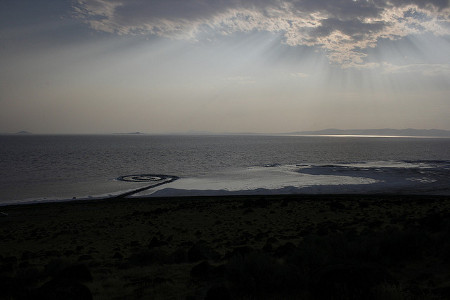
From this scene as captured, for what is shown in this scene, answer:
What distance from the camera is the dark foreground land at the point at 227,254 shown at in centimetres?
707

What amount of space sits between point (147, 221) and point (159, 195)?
13.9 metres

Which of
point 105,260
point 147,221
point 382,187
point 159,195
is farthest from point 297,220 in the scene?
point 382,187

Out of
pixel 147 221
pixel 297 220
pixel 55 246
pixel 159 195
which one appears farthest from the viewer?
pixel 159 195

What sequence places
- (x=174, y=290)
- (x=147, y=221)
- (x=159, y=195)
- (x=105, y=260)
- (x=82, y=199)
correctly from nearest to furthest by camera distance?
(x=174, y=290)
(x=105, y=260)
(x=147, y=221)
(x=82, y=199)
(x=159, y=195)

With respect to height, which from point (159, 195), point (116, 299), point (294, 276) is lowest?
point (159, 195)

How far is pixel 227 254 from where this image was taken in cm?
1253

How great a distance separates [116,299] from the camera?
26.1ft

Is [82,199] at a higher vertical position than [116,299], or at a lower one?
lower

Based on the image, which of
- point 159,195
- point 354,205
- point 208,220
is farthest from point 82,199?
point 354,205

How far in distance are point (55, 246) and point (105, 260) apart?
232 inches

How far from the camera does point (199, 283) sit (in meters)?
8.82

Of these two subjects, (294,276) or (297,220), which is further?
(297,220)

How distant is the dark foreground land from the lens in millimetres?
7070

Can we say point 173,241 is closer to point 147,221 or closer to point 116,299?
point 147,221
